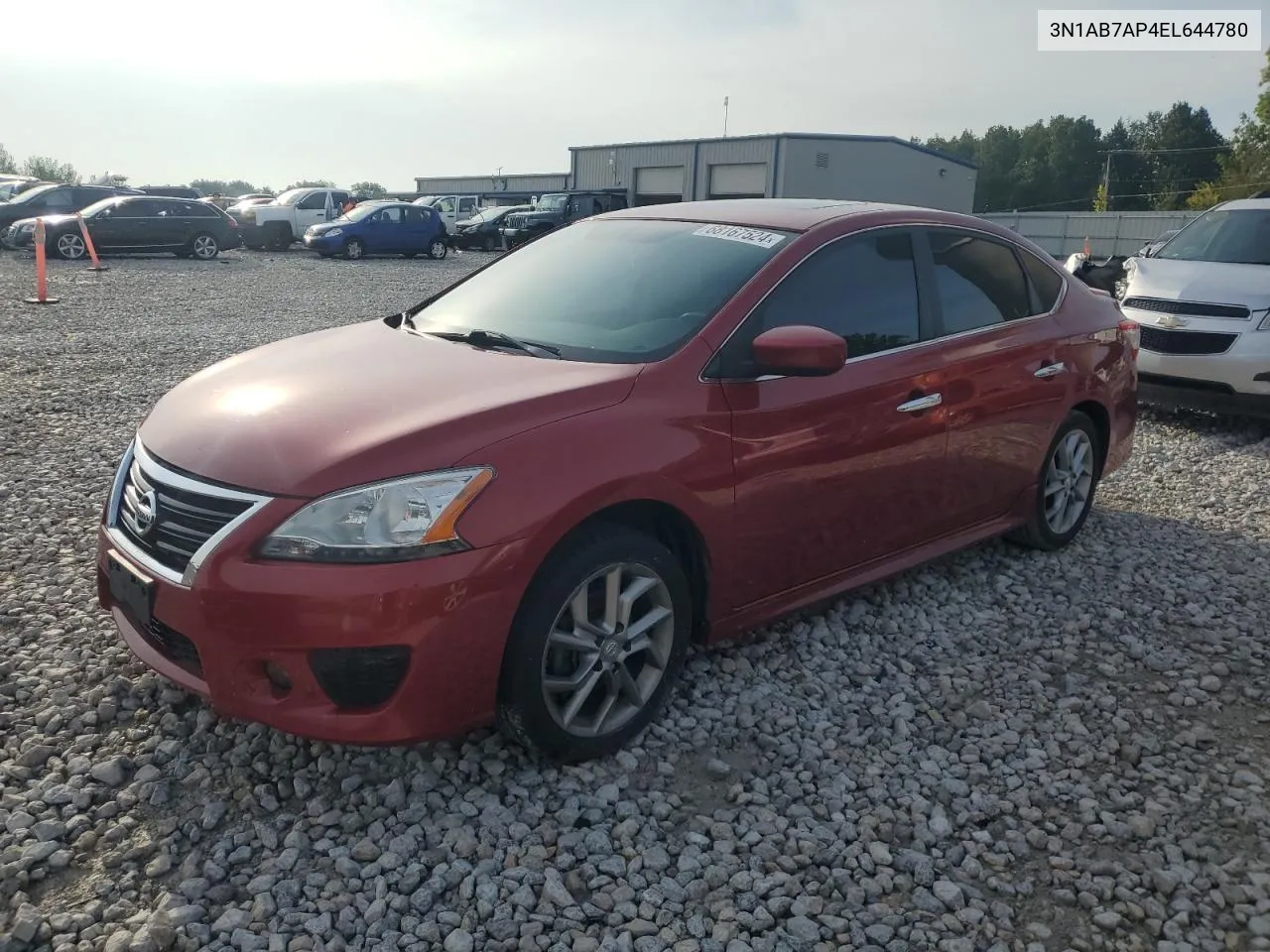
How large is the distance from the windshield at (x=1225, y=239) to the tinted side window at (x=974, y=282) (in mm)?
4954

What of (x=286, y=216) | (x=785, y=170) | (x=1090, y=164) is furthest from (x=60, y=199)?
(x=1090, y=164)

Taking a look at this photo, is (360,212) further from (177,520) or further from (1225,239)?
(177,520)

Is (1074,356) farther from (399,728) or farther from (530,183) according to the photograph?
(530,183)

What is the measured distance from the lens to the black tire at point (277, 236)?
2752 cm

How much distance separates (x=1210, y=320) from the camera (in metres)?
7.86

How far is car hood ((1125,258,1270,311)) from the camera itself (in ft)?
25.6

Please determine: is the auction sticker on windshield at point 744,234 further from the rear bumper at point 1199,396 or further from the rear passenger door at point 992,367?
the rear bumper at point 1199,396

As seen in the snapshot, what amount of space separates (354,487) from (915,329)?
243 centimetres

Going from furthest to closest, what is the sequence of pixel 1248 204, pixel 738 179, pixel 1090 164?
pixel 1090 164
pixel 738 179
pixel 1248 204

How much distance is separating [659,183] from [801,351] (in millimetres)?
45273

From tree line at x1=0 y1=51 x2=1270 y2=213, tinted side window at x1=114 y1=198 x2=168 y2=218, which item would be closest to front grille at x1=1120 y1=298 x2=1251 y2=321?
tinted side window at x1=114 y1=198 x2=168 y2=218

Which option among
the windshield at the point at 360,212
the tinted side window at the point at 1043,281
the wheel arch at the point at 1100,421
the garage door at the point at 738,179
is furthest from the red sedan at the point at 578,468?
the garage door at the point at 738,179

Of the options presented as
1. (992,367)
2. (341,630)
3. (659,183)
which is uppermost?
(659,183)

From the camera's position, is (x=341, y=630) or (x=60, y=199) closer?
(x=341, y=630)
